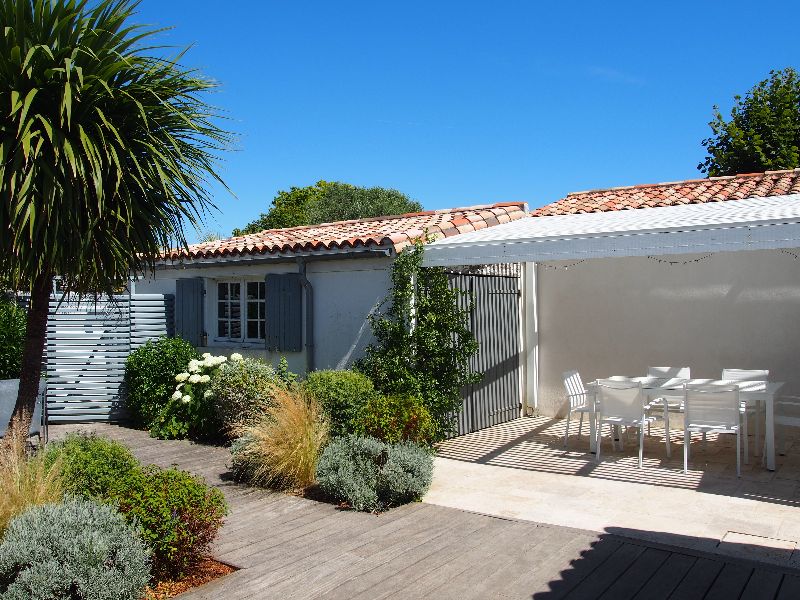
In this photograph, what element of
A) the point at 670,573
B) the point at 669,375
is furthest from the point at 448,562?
the point at 669,375

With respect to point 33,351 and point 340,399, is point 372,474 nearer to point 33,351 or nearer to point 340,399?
point 340,399

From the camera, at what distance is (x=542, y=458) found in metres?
10.4

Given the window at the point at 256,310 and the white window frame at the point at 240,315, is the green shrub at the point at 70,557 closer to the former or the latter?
the white window frame at the point at 240,315

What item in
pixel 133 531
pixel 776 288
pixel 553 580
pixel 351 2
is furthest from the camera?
pixel 351 2

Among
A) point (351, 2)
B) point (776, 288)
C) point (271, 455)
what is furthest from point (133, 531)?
point (351, 2)

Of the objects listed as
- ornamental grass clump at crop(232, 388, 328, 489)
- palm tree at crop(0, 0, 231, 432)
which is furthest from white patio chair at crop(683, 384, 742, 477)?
palm tree at crop(0, 0, 231, 432)

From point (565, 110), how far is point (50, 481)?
17163mm

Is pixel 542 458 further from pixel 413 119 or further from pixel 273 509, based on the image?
pixel 413 119

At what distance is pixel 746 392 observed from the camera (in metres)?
9.69

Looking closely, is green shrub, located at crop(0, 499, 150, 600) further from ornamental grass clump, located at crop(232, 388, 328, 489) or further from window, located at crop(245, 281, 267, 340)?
window, located at crop(245, 281, 267, 340)

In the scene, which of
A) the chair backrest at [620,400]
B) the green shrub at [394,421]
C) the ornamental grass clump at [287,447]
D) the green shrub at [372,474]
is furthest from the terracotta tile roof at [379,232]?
the green shrub at [372,474]

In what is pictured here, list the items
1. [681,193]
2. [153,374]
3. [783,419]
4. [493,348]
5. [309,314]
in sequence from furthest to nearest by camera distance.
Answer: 1. [681,193]
2. [493,348]
3. [153,374]
4. [309,314]
5. [783,419]

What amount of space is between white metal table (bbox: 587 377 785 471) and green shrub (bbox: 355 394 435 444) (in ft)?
10.1

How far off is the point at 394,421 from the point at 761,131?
19959mm
